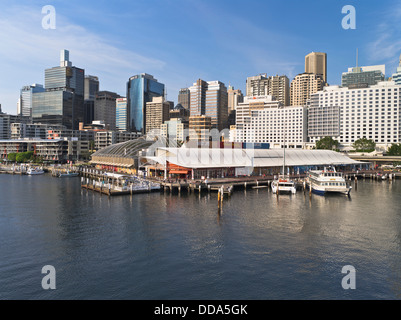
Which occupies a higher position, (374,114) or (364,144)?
(374,114)

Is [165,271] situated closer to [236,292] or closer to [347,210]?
[236,292]

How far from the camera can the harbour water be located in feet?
87.9

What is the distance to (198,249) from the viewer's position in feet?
117

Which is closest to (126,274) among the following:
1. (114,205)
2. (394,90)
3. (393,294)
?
(393,294)

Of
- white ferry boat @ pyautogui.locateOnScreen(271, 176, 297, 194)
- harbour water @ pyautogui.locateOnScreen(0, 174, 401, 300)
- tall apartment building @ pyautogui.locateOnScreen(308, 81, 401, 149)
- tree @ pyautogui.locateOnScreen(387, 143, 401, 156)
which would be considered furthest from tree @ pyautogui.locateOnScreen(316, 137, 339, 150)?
harbour water @ pyautogui.locateOnScreen(0, 174, 401, 300)

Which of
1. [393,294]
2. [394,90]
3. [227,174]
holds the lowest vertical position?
[393,294]

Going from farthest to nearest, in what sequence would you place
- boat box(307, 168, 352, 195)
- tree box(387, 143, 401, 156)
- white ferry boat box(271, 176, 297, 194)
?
tree box(387, 143, 401, 156) → white ferry boat box(271, 176, 297, 194) → boat box(307, 168, 352, 195)

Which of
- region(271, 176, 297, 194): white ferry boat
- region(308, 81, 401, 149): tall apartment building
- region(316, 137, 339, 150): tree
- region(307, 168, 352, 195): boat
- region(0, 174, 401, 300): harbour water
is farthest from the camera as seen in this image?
region(308, 81, 401, 149): tall apartment building

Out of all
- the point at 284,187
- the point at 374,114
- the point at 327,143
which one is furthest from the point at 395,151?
the point at 284,187

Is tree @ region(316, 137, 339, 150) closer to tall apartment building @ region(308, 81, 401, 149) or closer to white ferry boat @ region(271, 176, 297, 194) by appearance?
tall apartment building @ region(308, 81, 401, 149)

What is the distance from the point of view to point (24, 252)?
113 ft

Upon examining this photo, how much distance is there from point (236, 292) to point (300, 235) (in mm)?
18598

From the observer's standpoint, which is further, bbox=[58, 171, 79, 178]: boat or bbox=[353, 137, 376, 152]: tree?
bbox=[353, 137, 376, 152]: tree

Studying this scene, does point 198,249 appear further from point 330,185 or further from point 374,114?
point 374,114
